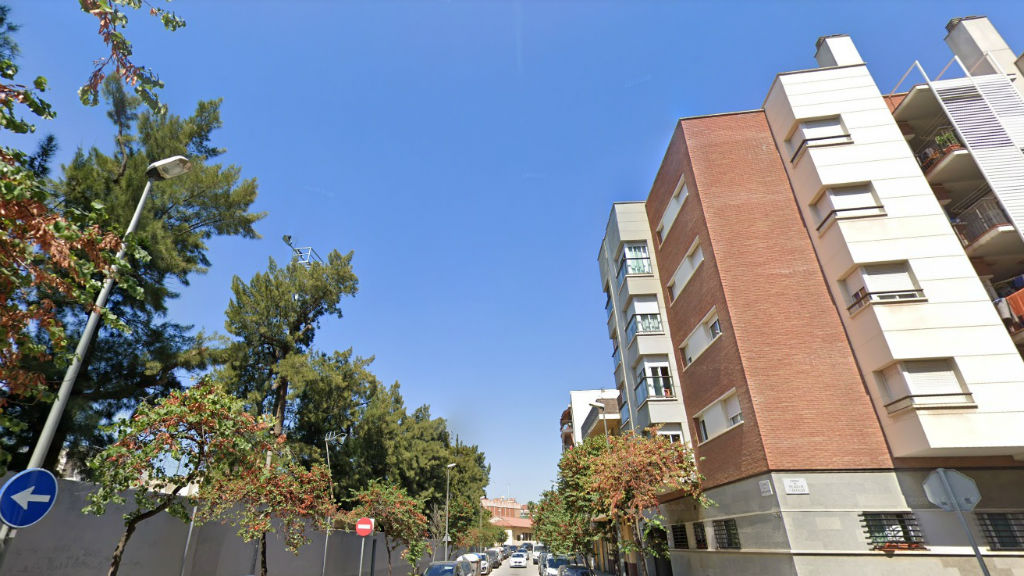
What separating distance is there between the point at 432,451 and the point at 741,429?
37.2 metres

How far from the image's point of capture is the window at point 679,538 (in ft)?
61.3

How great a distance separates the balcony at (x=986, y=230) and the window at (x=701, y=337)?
7917 mm

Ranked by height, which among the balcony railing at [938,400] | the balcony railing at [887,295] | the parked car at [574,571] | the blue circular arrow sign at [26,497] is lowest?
the parked car at [574,571]

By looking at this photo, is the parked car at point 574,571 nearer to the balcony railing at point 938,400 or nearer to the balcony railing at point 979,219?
the balcony railing at point 938,400

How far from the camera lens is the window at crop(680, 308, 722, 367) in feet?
58.2

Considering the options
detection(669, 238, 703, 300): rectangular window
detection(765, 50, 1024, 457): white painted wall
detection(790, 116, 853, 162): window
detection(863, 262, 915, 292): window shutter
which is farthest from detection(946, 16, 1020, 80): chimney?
detection(669, 238, 703, 300): rectangular window

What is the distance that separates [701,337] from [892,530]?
8.21 meters

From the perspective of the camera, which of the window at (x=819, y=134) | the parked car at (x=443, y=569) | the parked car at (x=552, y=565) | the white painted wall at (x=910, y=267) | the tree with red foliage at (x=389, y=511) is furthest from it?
the parked car at (x=552, y=565)

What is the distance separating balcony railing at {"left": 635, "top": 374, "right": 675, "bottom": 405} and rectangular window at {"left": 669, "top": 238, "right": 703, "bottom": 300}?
12.7 feet

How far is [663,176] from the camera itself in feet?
75.9

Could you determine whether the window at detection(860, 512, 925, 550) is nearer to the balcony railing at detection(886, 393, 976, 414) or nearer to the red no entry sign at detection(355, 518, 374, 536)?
the balcony railing at detection(886, 393, 976, 414)

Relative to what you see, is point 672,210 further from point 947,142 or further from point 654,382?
point 947,142

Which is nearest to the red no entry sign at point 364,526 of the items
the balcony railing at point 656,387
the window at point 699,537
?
the window at point 699,537

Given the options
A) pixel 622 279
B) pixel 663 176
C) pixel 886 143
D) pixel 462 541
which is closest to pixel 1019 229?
pixel 886 143
